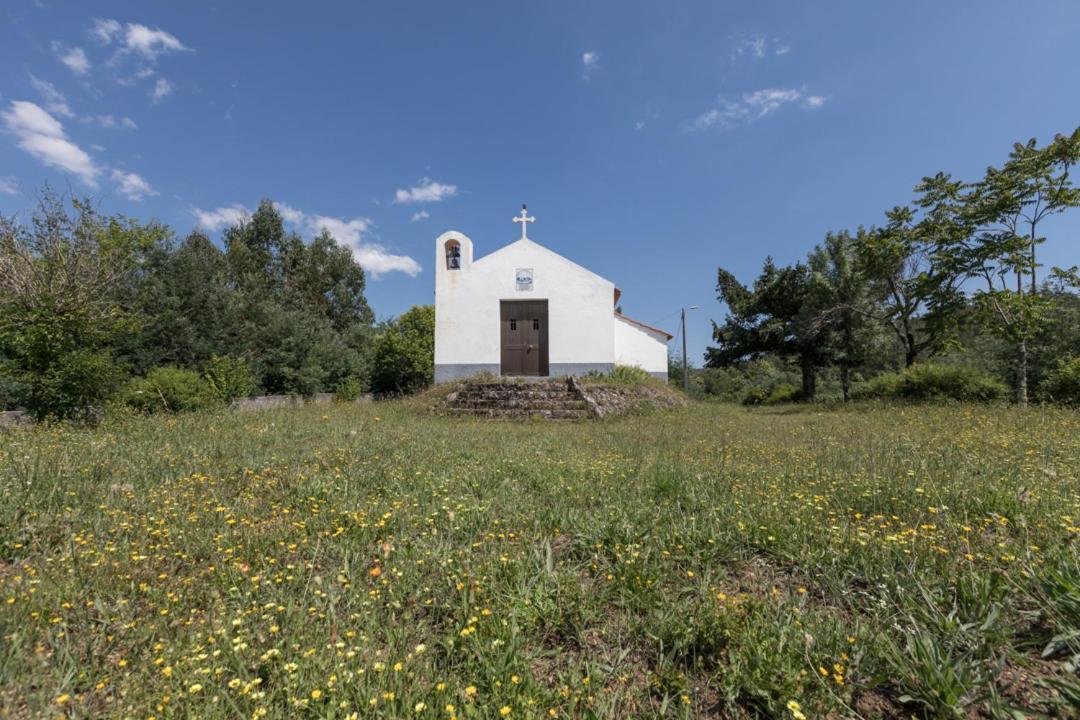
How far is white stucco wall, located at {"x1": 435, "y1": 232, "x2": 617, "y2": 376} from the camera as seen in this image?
15773 millimetres

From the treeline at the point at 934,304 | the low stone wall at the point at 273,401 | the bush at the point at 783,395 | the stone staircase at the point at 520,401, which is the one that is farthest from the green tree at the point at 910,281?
the low stone wall at the point at 273,401

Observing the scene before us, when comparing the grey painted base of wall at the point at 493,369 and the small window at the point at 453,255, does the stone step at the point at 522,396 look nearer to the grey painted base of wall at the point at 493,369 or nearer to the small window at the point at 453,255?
the grey painted base of wall at the point at 493,369

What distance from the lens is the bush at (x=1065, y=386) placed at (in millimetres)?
10648

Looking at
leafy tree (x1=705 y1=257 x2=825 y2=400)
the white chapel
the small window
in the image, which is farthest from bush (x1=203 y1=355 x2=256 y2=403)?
leafy tree (x1=705 y1=257 x2=825 y2=400)

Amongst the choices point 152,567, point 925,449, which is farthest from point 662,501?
point 925,449

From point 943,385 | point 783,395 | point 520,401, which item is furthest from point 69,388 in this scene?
point 783,395

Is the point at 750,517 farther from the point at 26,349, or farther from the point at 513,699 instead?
the point at 26,349

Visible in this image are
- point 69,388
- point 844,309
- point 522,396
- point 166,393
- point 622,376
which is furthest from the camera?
point 844,309

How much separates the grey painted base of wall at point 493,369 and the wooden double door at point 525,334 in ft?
1.55

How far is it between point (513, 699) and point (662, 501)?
2.52 m

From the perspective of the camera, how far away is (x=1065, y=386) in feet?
36.1

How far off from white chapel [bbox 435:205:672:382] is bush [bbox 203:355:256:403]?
863 centimetres

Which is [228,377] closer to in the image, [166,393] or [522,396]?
[166,393]

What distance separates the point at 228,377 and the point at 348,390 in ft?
18.6
